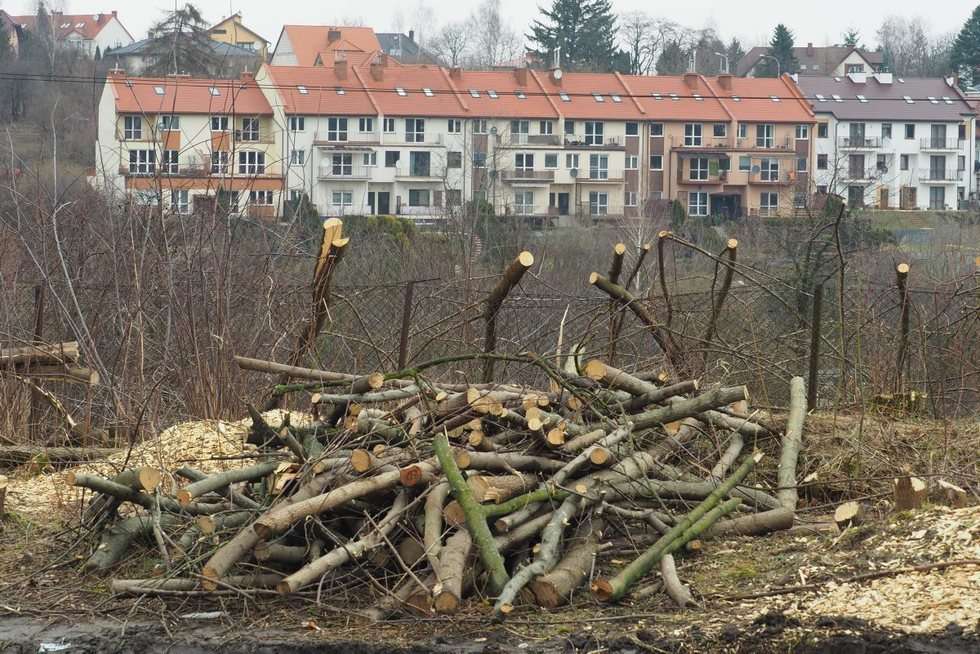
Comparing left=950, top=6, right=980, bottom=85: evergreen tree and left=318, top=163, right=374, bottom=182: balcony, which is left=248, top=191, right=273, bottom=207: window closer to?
left=318, top=163, right=374, bottom=182: balcony

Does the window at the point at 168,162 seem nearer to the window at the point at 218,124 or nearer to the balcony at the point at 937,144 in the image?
the window at the point at 218,124

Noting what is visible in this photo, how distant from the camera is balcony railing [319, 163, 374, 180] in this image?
6531 centimetres

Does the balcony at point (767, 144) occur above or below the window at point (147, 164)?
above

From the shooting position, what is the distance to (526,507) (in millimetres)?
6500

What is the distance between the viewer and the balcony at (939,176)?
7944 centimetres

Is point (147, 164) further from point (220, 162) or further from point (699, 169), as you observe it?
point (699, 169)

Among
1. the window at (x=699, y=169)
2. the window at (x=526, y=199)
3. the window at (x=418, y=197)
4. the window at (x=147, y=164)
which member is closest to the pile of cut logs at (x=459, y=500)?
the window at (x=147, y=164)

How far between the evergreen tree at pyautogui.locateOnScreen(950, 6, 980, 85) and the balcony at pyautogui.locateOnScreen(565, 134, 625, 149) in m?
36.5

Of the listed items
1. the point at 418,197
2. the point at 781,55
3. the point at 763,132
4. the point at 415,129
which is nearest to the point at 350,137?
the point at 415,129

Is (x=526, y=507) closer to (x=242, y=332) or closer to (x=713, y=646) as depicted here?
(x=713, y=646)

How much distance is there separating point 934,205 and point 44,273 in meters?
76.3

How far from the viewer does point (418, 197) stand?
67625 millimetres

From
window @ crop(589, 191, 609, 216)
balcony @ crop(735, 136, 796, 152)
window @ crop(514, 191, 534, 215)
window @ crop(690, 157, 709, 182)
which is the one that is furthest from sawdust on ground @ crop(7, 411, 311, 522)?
balcony @ crop(735, 136, 796, 152)

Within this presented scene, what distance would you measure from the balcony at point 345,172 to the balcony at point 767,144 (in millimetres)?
20860
